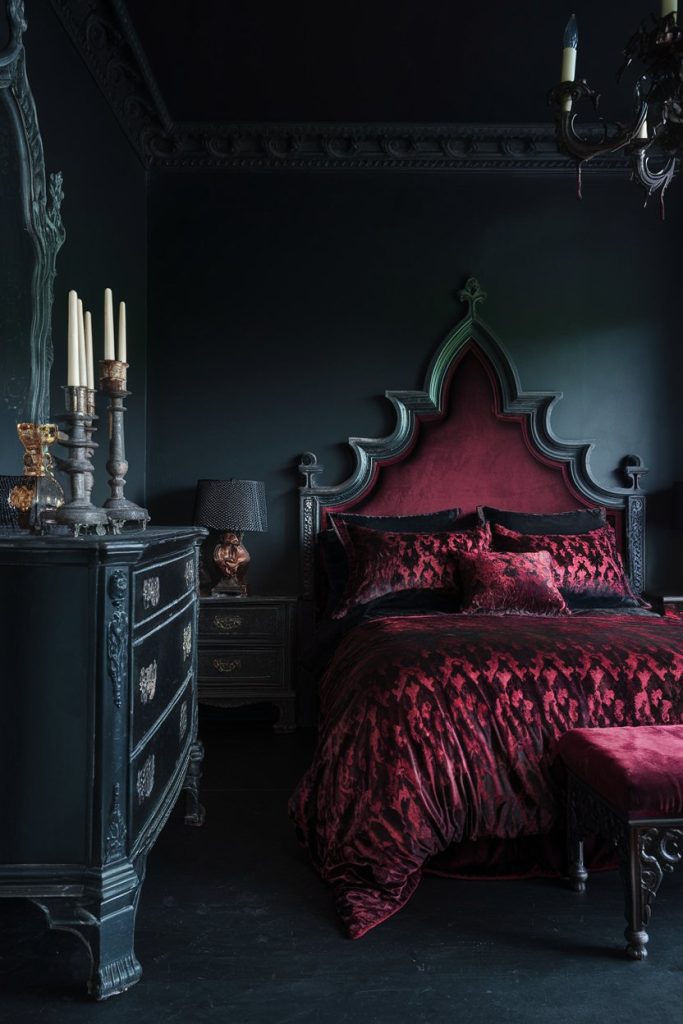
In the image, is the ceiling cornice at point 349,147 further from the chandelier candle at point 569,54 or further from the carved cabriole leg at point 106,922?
the carved cabriole leg at point 106,922

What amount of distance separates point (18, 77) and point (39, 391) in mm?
1031

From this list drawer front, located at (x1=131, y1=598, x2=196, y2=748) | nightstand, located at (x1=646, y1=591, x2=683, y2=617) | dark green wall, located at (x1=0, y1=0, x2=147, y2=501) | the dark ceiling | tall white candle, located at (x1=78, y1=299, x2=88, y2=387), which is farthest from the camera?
nightstand, located at (x1=646, y1=591, x2=683, y2=617)

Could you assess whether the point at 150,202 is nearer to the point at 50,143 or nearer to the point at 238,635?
the point at 50,143

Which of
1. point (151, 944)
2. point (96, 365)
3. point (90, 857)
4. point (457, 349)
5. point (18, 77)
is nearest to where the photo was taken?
point (90, 857)

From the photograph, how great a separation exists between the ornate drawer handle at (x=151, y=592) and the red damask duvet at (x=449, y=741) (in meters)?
0.77

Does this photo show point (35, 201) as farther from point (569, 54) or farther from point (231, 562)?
point (231, 562)

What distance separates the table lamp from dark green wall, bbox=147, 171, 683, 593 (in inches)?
9.7

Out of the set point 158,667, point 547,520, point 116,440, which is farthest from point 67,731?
point 547,520

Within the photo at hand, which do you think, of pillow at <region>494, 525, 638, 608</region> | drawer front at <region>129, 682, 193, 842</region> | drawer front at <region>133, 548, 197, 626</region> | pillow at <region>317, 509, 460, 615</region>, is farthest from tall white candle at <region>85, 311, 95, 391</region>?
pillow at <region>494, 525, 638, 608</region>

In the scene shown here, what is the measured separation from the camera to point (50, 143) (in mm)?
3008

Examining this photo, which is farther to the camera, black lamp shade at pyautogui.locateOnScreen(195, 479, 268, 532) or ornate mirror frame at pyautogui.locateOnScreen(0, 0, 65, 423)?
black lamp shade at pyautogui.locateOnScreen(195, 479, 268, 532)

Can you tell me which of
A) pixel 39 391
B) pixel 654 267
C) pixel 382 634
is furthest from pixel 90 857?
pixel 654 267

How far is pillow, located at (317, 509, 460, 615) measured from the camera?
13.7 ft

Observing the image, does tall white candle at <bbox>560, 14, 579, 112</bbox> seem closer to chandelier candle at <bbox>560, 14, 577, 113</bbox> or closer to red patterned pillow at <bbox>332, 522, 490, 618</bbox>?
chandelier candle at <bbox>560, 14, 577, 113</bbox>
